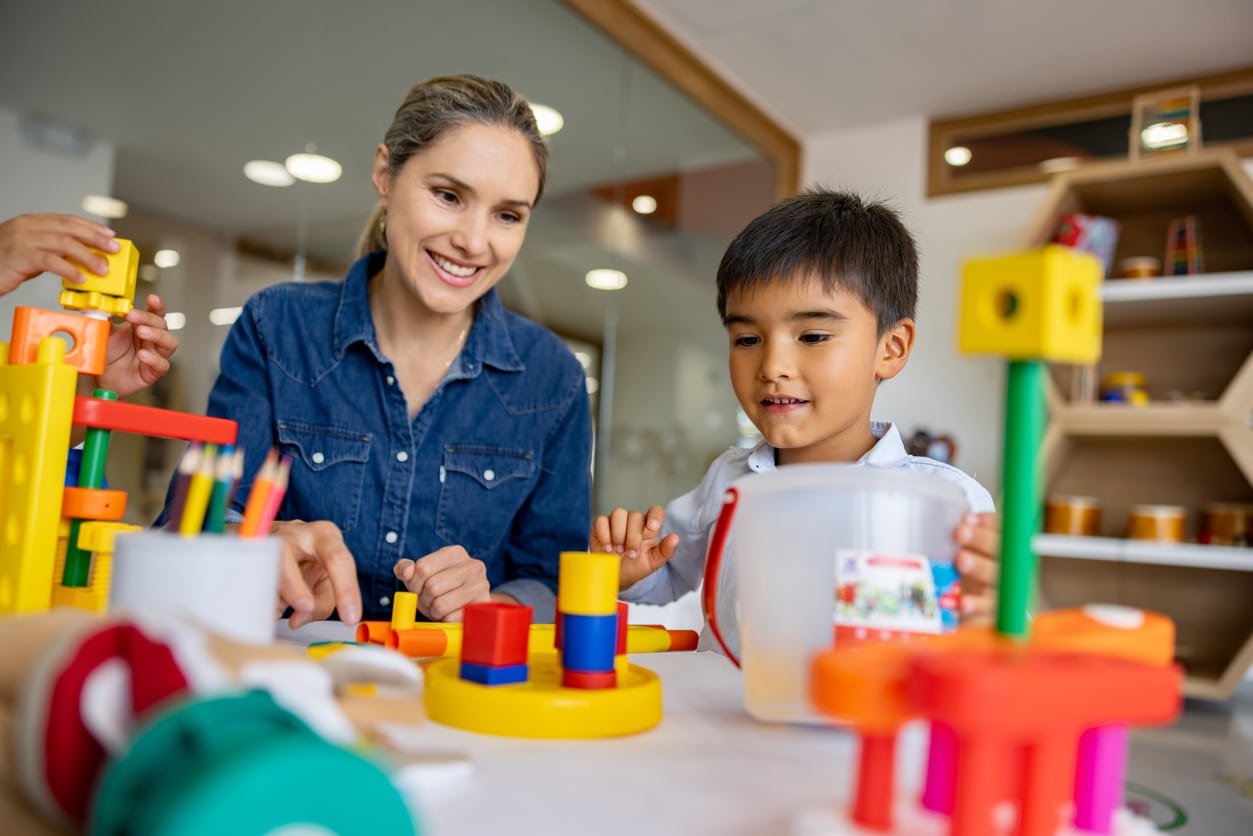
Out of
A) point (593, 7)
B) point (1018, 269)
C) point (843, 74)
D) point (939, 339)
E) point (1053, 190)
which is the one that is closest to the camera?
point (1018, 269)

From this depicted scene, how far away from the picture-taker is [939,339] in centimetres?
348

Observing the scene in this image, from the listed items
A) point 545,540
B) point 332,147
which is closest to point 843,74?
point 332,147

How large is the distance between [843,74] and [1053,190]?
2.74 ft

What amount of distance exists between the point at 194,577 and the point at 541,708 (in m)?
0.19

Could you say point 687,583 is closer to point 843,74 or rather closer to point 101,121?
point 101,121

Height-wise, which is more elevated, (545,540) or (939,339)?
(939,339)

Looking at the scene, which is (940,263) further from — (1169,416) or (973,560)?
(973,560)

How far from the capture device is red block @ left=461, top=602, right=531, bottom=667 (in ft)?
1.75

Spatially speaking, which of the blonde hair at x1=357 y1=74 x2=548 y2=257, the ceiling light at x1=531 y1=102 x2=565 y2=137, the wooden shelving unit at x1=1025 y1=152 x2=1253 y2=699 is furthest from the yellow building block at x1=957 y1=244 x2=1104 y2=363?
the wooden shelving unit at x1=1025 y1=152 x2=1253 y2=699

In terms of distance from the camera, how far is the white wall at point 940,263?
3.37 meters

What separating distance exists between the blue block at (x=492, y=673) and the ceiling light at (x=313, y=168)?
1724mm

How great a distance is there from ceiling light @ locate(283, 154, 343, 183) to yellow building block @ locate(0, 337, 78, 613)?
1.58 meters

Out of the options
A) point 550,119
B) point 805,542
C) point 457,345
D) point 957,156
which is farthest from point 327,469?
point 957,156

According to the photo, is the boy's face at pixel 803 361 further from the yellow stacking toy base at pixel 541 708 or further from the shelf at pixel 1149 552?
the shelf at pixel 1149 552
